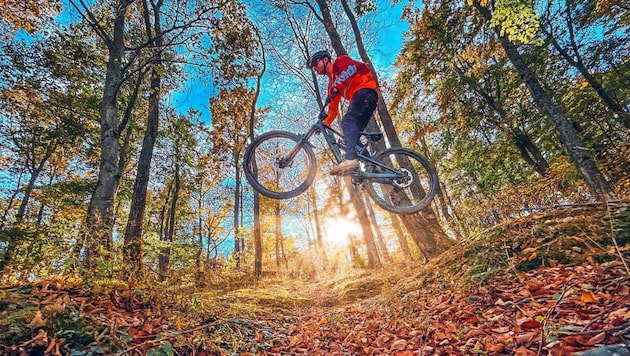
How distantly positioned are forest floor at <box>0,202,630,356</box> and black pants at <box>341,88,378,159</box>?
242 cm

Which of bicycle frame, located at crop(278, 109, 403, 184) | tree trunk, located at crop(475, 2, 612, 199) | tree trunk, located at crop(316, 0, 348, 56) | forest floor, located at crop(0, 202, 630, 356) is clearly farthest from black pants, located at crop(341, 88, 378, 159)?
tree trunk, located at crop(475, 2, 612, 199)

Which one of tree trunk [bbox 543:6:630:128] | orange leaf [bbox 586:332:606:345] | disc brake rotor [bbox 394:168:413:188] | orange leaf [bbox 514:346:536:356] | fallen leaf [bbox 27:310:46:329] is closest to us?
orange leaf [bbox 586:332:606:345]

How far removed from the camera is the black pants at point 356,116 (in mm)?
4871

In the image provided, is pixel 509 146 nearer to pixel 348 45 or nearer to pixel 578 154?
pixel 578 154

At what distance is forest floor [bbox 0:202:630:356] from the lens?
2201 millimetres

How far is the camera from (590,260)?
291cm

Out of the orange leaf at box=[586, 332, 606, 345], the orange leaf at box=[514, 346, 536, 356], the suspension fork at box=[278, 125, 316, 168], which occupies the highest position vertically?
the suspension fork at box=[278, 125, 316, 168]

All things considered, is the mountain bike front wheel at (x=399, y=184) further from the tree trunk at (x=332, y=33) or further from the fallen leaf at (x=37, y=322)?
the fallen leaf at (x=37, y=322)

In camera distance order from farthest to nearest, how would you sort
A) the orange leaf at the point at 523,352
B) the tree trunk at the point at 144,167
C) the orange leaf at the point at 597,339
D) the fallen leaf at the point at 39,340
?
the tree trunk at the point at 144,167
the fallen leaf at the point at 39,340
the orange leaf at the point at 523,352
the orange leaf at the point at 597,339

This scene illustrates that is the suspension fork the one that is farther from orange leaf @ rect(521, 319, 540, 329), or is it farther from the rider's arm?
orange leaf @ rect(521, 319, 540, 329)

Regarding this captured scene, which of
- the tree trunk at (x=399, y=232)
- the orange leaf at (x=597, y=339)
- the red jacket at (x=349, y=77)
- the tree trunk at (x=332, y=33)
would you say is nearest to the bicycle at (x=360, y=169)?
the red jacket at (x=349, y=77)

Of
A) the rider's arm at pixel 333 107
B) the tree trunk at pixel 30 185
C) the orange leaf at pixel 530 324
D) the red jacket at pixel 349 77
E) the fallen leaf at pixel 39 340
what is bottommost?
the orange leaf at pixel 530 324

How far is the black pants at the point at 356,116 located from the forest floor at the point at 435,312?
2.42 m

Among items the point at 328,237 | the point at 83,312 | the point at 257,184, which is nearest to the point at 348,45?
the point at 257,184
